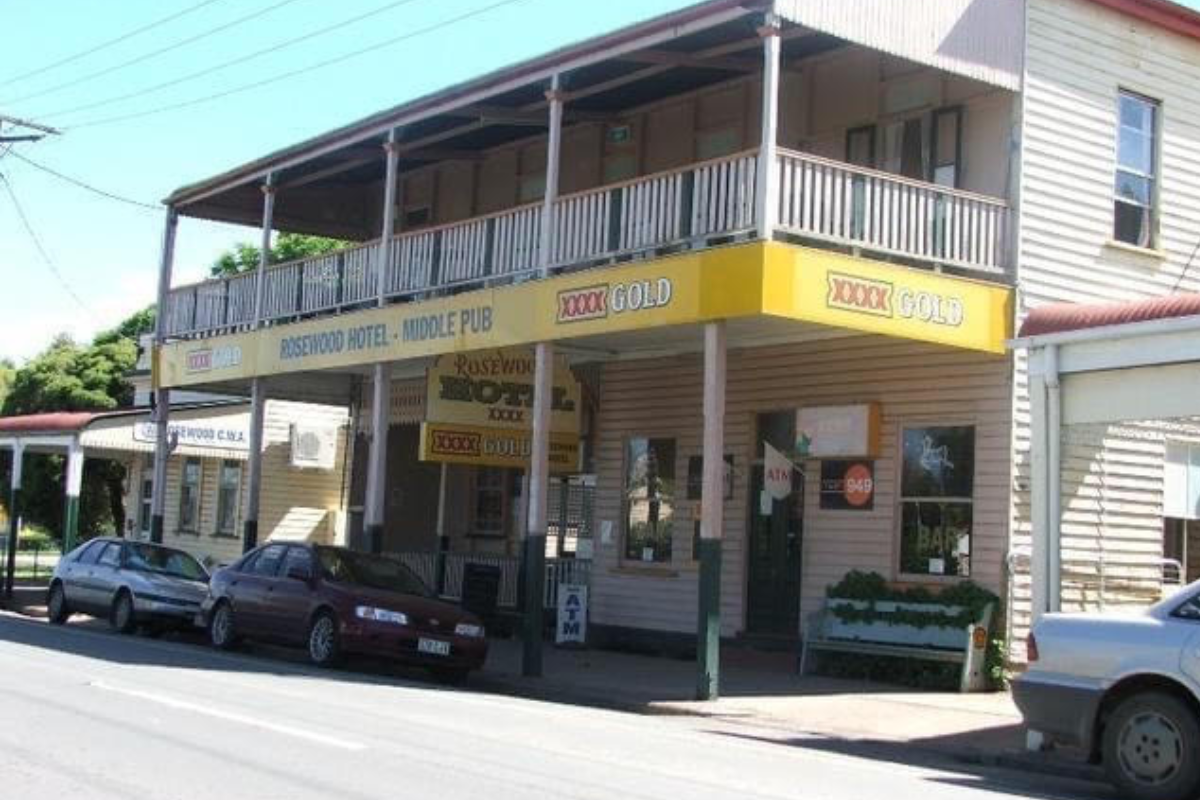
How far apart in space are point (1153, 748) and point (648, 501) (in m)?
11.3

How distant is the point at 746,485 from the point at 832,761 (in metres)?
7.93

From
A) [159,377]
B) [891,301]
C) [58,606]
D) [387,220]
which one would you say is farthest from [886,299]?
[159,377]

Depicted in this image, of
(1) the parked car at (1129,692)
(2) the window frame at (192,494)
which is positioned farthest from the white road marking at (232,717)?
(2) the window frame at (192,494)

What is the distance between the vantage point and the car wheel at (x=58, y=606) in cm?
2231

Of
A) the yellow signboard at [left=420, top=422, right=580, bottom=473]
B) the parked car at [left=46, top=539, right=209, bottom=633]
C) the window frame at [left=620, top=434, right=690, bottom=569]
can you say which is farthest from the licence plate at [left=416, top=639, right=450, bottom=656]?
the parked car at [left=46, top=539, right=209, bottom=633]

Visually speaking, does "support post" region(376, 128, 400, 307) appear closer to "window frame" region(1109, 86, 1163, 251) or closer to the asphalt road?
the asphalt road

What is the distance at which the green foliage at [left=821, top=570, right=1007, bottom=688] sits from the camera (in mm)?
15156

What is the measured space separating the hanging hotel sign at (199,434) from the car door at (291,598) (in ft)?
30.8

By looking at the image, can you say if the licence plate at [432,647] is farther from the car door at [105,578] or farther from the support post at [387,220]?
the car door at [105,578]

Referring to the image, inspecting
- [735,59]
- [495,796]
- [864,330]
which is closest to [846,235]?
[864,330]

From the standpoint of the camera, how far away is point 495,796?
8.00m

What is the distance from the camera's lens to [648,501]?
66.4 ft

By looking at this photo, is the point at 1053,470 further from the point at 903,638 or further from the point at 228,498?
the point at 228,498

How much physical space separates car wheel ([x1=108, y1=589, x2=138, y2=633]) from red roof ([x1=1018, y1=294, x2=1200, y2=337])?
12.6 meters
